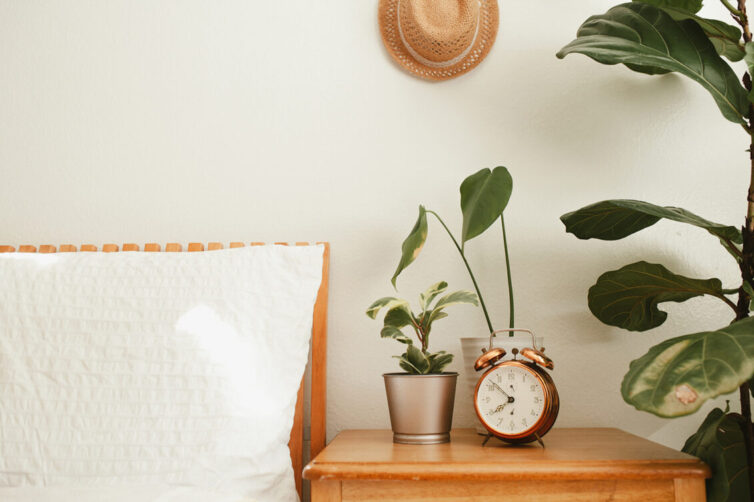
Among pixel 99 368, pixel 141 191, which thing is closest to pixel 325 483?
pixel 99 368

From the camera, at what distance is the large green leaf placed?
110 cm

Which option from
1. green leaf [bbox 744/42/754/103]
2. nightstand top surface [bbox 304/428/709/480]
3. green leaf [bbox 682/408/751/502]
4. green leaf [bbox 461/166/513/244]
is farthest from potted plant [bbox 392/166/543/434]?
green leaf [bbox 744/42/754/103]

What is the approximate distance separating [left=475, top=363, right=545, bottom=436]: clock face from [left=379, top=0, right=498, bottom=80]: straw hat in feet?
2.51

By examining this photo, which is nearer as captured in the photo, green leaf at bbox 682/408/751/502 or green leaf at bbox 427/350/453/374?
green leaf at bbox 682/408/751/502

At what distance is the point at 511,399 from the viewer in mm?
994

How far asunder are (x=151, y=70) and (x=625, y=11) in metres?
1.13

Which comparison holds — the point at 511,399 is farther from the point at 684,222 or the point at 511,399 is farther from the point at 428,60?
the point at 428,60

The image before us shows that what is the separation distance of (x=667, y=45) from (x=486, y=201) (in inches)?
17.8

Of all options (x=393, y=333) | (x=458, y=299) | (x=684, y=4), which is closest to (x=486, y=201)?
(x=458, y=299)

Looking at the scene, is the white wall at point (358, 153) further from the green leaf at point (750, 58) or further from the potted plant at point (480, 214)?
the green leaf at point (750, 58)

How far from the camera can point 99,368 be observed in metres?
0.99

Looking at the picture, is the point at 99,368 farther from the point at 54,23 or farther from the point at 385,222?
the point at 54,23

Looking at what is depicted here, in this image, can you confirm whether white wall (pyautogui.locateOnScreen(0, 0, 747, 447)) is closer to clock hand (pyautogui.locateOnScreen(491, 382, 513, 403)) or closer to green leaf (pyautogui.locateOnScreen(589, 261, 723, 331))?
green leaf (pyautogui.locateOnScreen(589, 261, 723, 331))

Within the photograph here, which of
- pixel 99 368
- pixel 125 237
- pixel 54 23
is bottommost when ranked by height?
pixel 99 368
